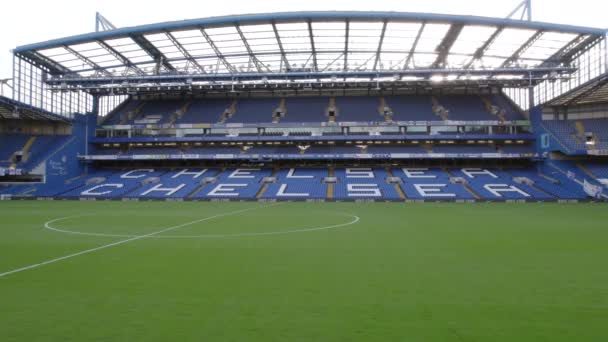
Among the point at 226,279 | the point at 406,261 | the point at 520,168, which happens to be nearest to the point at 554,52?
the point at 520,168

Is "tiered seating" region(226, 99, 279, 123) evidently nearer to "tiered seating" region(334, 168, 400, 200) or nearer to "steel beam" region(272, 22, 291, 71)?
"steel beam" region(272, 22, 291, 71)

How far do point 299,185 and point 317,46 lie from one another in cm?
1642

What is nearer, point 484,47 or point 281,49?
point 484,47

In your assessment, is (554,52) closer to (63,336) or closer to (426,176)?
(426,176)

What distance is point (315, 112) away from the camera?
53312 millimetres

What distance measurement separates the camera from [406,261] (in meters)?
9.12

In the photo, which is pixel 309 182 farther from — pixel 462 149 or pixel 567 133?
pixel 567 133

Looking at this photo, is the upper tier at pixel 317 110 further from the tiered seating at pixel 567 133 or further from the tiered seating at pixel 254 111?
the tiered seating at pixel 567 133

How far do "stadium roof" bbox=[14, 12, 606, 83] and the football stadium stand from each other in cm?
28

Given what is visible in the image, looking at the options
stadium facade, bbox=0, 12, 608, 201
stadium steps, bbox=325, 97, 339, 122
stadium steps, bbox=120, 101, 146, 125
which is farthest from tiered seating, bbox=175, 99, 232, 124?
stadium steps, bbox=325, 97, 339, 122

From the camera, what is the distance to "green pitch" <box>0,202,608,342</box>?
4836 millimetres

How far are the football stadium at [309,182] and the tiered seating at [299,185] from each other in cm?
36

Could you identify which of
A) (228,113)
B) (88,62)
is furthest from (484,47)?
(88,62)

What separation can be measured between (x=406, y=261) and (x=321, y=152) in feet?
136
